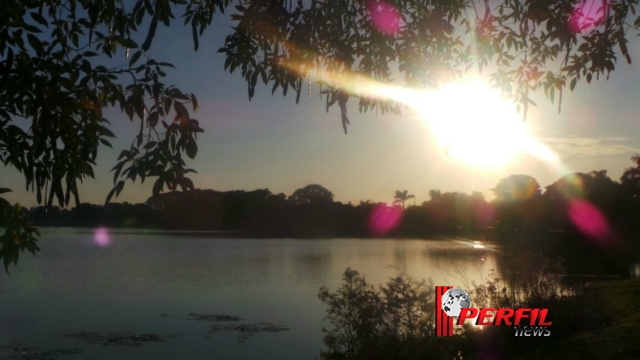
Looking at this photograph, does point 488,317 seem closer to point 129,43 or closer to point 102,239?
point 129,43

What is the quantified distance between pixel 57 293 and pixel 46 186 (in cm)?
2614

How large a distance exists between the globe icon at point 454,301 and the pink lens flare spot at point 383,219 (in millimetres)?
102102

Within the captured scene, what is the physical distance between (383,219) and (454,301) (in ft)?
381

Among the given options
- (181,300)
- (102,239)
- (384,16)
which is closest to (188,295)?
(181,300)

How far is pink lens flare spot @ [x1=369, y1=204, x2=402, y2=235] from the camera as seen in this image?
11910 cm

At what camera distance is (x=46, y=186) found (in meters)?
4.39

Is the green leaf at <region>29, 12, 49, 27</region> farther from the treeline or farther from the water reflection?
the treeline

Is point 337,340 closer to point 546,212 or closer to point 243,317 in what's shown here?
point 243,317

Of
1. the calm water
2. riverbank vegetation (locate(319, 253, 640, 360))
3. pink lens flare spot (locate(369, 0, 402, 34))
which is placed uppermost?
pink lens flare spot (locate(369, 0, 402, 34))

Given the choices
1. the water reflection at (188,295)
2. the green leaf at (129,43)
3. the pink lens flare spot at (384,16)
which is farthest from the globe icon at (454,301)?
the green leaf at (129,43)

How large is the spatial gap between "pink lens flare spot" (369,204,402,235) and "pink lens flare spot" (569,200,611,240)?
35734mm

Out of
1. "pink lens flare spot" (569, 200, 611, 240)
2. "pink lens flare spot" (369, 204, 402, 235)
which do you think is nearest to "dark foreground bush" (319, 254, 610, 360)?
"pink lens flare spot" (569, 200, 611, 240)

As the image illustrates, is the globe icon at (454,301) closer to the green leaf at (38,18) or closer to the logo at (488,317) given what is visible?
the logo at (488,317)

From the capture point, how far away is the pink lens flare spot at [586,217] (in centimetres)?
8538
